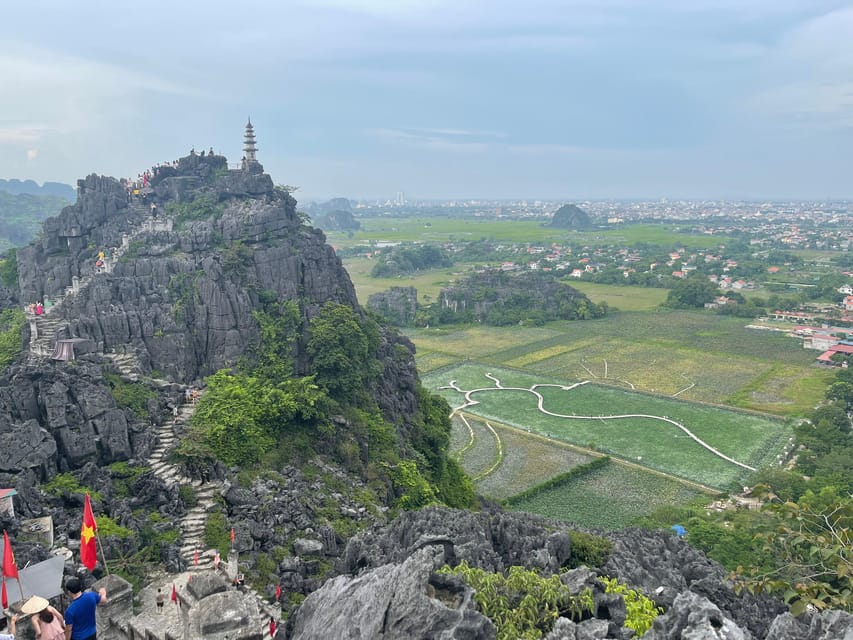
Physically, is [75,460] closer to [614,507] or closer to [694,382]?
[614,507]

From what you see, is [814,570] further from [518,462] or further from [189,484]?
[518,462]

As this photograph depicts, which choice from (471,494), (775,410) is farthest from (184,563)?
(775,410)

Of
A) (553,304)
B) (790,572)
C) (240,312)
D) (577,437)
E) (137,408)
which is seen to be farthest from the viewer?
(553,304)

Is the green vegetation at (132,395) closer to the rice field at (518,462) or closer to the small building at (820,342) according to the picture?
the rice field at (518,462)

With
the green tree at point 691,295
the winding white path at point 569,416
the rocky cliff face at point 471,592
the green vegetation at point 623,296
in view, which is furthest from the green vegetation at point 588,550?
the green tree at point 691,295

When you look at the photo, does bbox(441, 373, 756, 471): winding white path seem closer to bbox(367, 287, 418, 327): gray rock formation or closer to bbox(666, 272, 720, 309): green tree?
bbox(367, 287, 418, 327): gray rock formation

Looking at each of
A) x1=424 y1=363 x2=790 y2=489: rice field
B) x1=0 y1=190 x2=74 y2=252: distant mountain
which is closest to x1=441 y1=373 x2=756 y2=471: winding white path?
x1=424 y1=363 x2=790 y2=489: rice field
